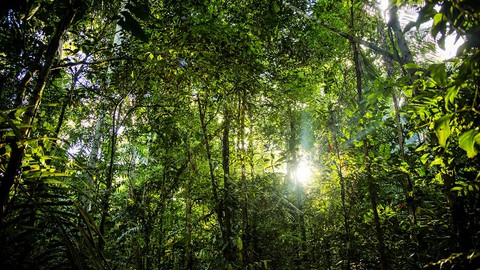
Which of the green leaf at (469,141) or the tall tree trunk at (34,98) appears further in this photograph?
the tall tree trunk at (34,98)

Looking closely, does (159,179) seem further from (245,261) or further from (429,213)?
(429,213)

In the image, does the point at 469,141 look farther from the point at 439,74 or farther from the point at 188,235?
the point at 188,235

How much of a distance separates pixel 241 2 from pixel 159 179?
2.94 meters

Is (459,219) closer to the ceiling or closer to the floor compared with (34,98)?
closer to the floor

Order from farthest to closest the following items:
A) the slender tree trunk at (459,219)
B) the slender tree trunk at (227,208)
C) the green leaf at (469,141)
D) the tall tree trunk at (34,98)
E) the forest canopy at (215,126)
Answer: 1. the slender tree trunk at (227,208)
2. the slender tree trunk at (459,219)
3. the forest canopy at (215,126)
4. the tall tree trunk at (34,98)
5. the green leaf at (469,141)

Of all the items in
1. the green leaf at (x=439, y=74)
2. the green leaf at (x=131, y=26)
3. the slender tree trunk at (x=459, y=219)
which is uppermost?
the green leaf at (x=131, y=26)

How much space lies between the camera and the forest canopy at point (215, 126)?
44.1 inches

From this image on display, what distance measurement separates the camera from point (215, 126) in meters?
5.73

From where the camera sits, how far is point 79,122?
543cm

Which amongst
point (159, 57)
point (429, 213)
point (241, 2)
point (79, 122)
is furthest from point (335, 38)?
point (79, 122)

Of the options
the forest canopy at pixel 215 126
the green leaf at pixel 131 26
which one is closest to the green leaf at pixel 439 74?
the forest canopy at pixel 215 126

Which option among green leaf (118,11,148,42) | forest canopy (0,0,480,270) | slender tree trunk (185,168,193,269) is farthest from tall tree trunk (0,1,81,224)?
slender tree trunk (185,168,193,269)

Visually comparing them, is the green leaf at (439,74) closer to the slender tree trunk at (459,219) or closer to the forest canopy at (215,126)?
the forest canopy at (215,126)

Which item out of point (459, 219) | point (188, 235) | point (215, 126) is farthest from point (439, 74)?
point (215, 126)
